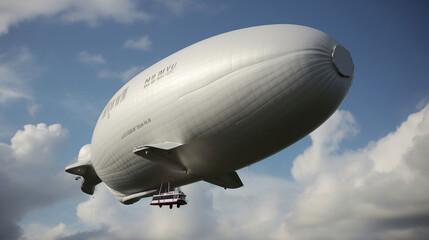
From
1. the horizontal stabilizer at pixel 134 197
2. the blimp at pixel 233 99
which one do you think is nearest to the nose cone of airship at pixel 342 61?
the blimp at pixel 233 99

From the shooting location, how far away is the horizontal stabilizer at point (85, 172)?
53078 mm

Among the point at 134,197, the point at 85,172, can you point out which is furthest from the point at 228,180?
the point at 85,172

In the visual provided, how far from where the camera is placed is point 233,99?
29.5 meters

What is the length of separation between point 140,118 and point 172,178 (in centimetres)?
691

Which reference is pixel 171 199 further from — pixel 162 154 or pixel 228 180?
pixel 228 180

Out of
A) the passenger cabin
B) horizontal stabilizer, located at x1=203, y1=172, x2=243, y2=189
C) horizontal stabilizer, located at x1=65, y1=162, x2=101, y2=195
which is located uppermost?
horizontal stabilizer, located at x1=65, y1=162, x2=101, y2=195

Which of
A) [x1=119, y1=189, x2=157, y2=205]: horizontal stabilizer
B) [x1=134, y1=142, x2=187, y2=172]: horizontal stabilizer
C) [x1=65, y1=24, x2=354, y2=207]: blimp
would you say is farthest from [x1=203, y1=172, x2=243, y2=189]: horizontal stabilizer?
[x1=134, y1=142, x2=187, y2=172]: horizontal stabilizer

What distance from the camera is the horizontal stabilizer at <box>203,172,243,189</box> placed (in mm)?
42906

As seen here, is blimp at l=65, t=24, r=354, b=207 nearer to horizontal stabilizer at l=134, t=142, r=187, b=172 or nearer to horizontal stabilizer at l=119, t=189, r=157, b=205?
horizontal stabilizer at l=134, t=142, r=187, b=172

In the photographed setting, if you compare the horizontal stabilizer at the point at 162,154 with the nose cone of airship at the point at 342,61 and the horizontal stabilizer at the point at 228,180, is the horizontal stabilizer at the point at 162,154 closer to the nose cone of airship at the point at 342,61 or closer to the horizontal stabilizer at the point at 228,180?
the horizontal stabilizer at the point at 228,180

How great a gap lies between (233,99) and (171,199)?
1222 cm

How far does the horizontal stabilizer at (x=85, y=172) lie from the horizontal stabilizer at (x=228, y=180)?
1768 cm

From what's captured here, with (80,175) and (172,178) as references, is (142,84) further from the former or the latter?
(80,175)

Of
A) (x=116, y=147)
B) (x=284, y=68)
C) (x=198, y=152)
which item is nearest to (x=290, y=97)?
(x=284, y=68)
